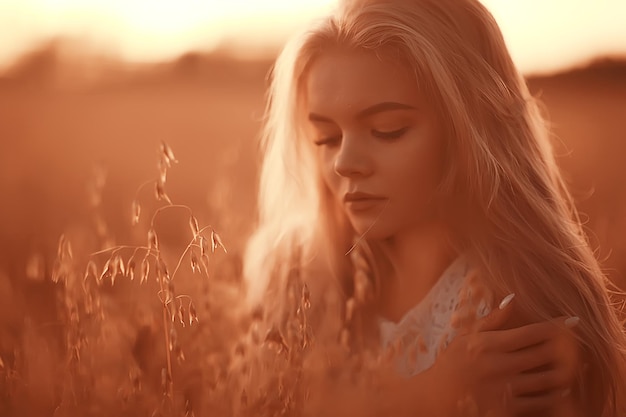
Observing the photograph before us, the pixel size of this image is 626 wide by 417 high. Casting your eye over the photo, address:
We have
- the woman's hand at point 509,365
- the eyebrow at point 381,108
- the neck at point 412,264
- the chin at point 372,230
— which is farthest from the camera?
the neck at point 412,264

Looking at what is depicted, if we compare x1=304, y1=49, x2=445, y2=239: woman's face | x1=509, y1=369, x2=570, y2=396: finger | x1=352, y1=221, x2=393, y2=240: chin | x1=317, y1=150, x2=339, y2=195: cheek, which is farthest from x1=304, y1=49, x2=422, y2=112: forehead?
x1=509, y1=369, x2=570, y2=396: finger

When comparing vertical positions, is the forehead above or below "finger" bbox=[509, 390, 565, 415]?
above

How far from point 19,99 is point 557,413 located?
273 cm

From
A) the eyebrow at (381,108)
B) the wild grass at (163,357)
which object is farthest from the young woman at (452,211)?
the wild grass at (163,357)

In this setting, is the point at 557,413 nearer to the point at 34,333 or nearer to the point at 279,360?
the point at 279,360

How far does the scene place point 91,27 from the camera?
3256mm

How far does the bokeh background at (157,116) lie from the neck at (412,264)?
0.43 m

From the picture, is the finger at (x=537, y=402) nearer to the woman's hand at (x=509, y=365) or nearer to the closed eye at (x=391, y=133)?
the woman's hand at (x=509, y=365)

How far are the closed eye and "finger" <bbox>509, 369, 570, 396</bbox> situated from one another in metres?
0.62

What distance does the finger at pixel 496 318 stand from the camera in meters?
1.88

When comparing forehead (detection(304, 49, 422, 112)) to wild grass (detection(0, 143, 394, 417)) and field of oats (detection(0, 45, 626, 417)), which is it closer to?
Answer: field of oats (detection(0, 45, 626, 417))

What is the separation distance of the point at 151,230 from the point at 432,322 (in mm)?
828

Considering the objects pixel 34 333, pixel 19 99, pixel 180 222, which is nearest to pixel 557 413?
pixel 34 333

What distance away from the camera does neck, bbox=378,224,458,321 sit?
2148mm
